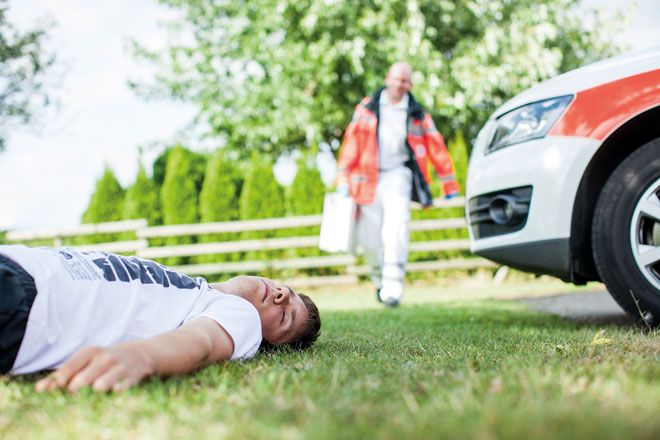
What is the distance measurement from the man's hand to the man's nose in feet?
3.11

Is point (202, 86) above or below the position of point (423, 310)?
above

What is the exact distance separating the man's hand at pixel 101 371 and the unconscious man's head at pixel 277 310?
2.93 ft

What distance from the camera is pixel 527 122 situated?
3.67m

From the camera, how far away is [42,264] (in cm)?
215

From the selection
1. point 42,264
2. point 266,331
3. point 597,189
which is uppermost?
point 597,189

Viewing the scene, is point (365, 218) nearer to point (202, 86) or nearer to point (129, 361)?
point (129, 361)

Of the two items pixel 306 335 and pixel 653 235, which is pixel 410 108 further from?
pixel 306 335

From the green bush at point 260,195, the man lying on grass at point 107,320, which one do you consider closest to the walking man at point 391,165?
the man lying on grass at point 107,320

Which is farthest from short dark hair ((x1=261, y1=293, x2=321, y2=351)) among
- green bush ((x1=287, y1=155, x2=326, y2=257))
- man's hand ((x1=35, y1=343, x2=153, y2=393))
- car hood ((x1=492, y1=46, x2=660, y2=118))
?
green bush ((x1=287, y1=155, x2=326, y2=257))

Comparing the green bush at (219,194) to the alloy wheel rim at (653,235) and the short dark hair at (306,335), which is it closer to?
the short dark hair at (306,335)

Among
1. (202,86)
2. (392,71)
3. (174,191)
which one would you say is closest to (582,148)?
(392,71)

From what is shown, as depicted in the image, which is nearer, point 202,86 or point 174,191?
point 174,191

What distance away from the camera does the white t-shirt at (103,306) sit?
2.08 metres

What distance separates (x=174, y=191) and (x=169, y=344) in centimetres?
1174
